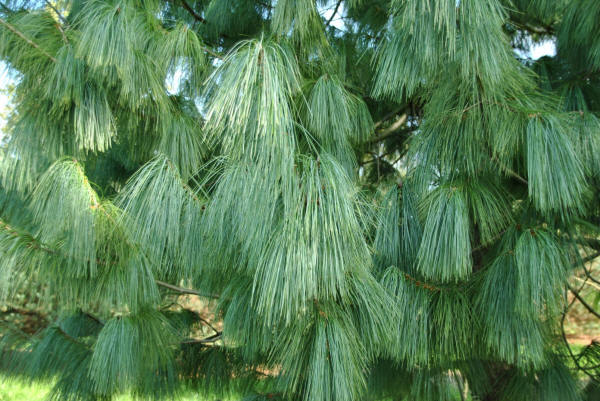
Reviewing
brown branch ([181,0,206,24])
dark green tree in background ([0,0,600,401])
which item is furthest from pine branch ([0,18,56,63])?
brown branch ([181,0,206,24])

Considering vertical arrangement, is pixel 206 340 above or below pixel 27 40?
below

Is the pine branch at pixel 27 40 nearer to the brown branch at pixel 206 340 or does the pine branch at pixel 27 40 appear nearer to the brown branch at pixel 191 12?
the brown branch at pixel 191 12

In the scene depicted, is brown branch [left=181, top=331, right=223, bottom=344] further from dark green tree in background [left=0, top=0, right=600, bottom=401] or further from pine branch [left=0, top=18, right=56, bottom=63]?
pine branch [left=0, top=18, right=56, bottom=63]

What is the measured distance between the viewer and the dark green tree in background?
31.7 inches

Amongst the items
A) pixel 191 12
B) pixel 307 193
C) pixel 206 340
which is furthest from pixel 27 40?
pixel 206 340

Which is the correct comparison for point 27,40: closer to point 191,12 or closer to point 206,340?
point 191,12

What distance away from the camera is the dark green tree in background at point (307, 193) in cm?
81

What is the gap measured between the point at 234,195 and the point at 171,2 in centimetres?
84

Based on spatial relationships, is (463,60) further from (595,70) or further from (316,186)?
(595,70)

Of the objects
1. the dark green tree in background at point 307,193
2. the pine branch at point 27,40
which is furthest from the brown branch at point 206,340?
the pine branch at point 27,40

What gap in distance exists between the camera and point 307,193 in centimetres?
79

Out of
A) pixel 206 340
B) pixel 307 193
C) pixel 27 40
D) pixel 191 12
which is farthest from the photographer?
pixel 206 340

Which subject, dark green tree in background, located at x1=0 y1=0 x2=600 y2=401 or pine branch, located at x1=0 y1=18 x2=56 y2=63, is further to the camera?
pine branch, located at x1=0 y1=18 x2=56 y2=63

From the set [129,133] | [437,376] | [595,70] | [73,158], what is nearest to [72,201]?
[73,158]
